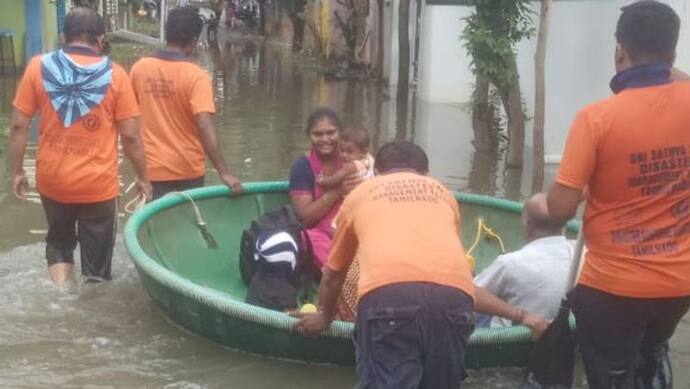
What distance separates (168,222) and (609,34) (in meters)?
6.45

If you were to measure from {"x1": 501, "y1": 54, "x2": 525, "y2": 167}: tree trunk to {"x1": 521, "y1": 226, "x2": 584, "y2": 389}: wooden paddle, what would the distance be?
7456mm

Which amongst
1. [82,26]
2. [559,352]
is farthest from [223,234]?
[559,352]

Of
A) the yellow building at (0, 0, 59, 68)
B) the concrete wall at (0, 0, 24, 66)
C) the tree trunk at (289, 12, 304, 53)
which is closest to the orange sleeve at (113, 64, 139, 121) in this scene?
the yellow building at (0, 0, 59, 68)

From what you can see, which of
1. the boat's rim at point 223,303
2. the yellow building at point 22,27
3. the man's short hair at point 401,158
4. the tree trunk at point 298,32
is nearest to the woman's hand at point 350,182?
the boat's rim at point 223,303

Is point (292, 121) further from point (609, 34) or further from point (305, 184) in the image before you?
point (305, 184)

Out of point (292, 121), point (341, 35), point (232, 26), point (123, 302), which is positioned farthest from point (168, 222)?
point (232, 26)

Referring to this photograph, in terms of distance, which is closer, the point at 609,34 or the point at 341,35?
the point at 609,34

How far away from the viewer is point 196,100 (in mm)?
6656

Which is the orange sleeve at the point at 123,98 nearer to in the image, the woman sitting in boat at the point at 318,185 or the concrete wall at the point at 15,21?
the woman sitting in boat at the point at 318,185

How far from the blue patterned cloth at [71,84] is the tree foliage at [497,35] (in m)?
6.14

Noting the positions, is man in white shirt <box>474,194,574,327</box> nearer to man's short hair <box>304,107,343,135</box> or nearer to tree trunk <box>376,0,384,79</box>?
man's short hair <box>304,107,343,135</box>

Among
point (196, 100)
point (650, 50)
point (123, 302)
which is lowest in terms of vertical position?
point (123, 302)

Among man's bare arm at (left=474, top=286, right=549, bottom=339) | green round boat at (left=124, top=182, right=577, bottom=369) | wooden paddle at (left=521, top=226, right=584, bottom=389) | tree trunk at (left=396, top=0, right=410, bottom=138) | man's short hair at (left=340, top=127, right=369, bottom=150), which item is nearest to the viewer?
wooden paddle at (left=521, top=226, right=584, bottom=389)

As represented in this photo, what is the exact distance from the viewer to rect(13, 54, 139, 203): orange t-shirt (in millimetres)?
6141
